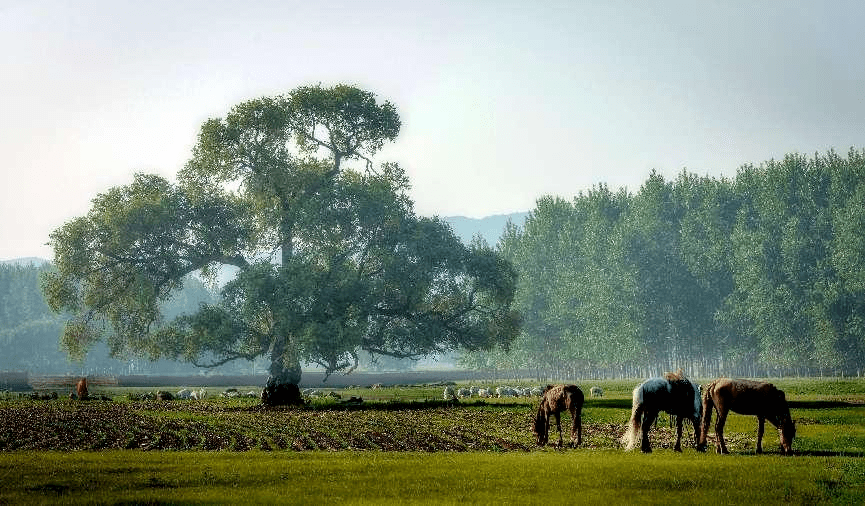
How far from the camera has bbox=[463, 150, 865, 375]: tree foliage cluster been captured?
112375 millimetres

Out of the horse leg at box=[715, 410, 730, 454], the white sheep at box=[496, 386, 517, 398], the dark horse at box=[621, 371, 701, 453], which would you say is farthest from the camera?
the white sheep at box=[496, 386, 517, 398]

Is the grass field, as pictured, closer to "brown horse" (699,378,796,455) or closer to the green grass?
the green grass

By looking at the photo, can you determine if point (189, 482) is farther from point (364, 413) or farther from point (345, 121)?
point (345, 121)

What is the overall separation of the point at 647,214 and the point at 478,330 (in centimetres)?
5299

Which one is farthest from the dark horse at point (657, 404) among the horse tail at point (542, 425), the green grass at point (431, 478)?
the horse tail at point (542, 425)

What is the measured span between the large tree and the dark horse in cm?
5221

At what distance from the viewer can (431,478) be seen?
84.1 ft

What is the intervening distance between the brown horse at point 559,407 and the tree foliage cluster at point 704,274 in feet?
260

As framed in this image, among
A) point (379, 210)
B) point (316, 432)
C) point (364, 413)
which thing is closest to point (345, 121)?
point (379, 210)

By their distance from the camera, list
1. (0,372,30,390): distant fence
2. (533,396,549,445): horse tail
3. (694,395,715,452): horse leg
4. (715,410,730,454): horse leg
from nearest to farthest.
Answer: (715,410,730,454): horse leg < (694,395,715,452): horse leg < (533,396,549,445): horse tail < (0,372,30,390): distant fence

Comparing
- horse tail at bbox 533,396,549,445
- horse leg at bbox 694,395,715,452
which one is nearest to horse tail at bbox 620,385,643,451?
horse leg at bbox 694,395,715,452

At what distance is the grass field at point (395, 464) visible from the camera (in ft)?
74.5

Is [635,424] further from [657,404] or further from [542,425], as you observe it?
[542,425]

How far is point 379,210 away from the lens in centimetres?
9012
